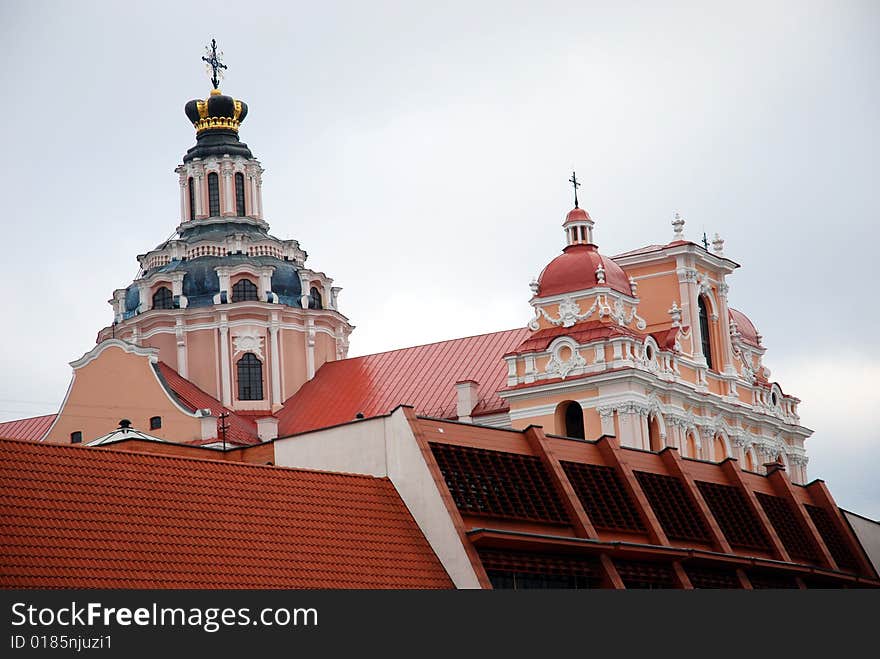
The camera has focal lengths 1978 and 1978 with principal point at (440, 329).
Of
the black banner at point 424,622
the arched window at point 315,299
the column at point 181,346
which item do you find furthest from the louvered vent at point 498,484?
the arched window at point 315,299

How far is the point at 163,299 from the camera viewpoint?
282 feet

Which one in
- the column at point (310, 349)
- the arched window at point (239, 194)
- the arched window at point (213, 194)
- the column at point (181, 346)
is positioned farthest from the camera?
the arched window at point (239, 194)

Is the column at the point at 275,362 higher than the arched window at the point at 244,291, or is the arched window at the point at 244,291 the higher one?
the arched window at the point at 244,291

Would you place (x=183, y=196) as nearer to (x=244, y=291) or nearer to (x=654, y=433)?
(x=244, y=291)

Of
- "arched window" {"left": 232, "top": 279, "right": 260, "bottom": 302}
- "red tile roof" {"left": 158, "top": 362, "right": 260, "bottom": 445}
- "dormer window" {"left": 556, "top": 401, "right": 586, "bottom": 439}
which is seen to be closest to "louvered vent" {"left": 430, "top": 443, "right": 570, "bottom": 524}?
"dormer window" {"left": 556, "top": 401, "right": 586, "bottom": 439}

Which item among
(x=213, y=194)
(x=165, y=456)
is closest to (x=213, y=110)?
(x=213, y=194)

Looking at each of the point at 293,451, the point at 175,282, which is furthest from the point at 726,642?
the point at 175,282

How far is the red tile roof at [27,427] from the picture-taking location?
288ft

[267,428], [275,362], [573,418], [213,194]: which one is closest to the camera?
[573,418]

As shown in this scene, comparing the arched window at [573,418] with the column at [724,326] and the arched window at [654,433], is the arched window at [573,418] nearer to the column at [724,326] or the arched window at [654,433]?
the arched window at [654,433]

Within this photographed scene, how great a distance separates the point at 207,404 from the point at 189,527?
4351 centimetres

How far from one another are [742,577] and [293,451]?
41.3ft

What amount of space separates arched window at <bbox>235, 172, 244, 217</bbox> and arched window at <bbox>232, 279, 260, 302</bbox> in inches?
194

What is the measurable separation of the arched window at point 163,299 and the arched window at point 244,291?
2.76 metres
